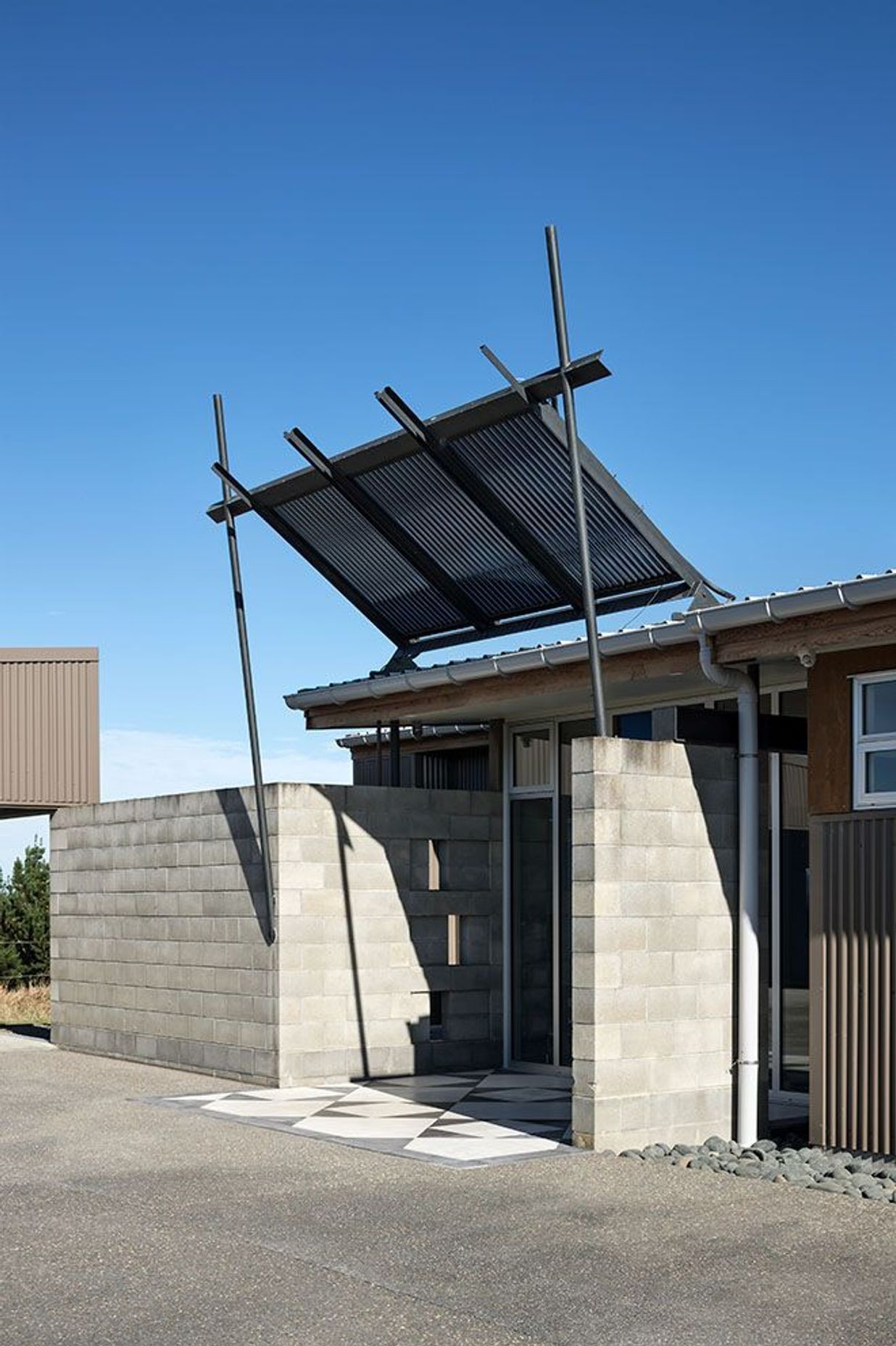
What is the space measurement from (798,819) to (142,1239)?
698 cm

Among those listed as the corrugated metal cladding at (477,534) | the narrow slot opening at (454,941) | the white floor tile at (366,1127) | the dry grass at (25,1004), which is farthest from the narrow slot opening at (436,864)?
the dry grass at (25,1004)

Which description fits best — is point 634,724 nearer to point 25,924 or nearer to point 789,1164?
point 789,1164

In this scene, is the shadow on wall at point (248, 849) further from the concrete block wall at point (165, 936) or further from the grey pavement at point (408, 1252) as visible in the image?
the grey pavement at point (408, 1252)

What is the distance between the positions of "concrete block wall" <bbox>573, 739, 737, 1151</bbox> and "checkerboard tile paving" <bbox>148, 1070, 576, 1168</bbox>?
2.03 feet

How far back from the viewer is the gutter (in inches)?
433

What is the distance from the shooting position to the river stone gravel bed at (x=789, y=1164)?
1040 cm

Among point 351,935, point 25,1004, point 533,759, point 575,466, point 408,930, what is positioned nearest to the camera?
point 575,466

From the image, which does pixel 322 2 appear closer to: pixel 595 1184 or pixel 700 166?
pixel 700 166

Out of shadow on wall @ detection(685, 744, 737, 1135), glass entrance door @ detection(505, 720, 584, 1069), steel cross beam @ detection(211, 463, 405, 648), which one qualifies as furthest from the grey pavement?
steel cross beam @ detection(211, 463, 405, 648)

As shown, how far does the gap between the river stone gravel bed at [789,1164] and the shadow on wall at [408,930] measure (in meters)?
4.92

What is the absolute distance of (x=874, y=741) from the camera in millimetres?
11758

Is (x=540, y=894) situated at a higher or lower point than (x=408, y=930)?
higher

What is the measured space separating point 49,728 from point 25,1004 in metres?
7.49

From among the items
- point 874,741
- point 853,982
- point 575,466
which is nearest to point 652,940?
point 853,982
